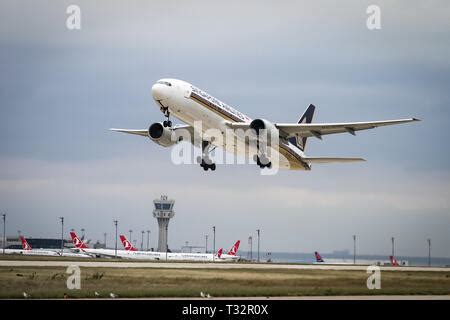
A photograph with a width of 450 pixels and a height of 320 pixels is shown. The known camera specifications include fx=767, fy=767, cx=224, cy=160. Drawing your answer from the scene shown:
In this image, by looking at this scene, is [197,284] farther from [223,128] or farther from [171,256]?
[171,256]

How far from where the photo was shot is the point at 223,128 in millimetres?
64875

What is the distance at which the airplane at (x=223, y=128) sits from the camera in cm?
6191

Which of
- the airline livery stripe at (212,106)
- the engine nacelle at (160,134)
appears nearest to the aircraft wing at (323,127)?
the airline livery stripe at (212,106)

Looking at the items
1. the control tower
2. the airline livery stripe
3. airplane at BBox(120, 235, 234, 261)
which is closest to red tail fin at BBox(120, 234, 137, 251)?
airplane at BBox(120, 235, 234, 261)

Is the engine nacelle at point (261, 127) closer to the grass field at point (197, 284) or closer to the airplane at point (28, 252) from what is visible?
the grass field at point (197, 284)

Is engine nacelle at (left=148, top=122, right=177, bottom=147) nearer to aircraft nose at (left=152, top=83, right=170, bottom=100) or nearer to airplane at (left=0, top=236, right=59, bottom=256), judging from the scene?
aircraft nose at (left=152, top=83, right=170, bottom=100)

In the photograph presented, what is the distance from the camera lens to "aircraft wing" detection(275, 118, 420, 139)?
209 ft

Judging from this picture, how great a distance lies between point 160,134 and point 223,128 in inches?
306

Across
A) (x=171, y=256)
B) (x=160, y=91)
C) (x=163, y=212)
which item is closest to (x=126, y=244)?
(x=171, y=256)

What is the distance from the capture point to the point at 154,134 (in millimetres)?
70062

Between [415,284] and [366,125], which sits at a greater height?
[366,125]
